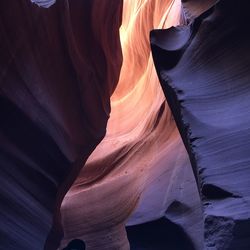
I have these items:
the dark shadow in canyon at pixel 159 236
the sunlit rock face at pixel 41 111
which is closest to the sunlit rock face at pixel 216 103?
the sunlit rock face at pixel 41 111

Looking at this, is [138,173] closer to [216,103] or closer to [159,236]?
[159,236]

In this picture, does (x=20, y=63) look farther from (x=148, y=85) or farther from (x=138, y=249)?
(x=148, y=85)

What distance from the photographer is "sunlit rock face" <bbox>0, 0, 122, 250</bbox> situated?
372 cm

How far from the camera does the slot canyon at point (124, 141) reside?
275cm

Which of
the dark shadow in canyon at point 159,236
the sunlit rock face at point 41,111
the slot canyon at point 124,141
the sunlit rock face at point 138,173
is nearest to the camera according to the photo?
the slot canyon at point 124,141

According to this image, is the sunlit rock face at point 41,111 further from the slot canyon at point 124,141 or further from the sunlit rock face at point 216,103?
the sunlit rock face at point 216,103

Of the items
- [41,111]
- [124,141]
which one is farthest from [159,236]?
[124,141]

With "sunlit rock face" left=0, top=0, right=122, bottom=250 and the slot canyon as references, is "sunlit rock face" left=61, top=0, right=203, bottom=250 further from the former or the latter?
Answer: "sunlit rock face" left=0, top=0, right=122, bottom=250

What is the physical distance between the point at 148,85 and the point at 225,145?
5065mm

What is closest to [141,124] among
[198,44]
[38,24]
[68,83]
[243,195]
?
[68,83]

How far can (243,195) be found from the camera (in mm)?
2332

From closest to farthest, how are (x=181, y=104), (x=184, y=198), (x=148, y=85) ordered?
(x=181, y=104)
(x=184, y=198)
(x=148, y=85)

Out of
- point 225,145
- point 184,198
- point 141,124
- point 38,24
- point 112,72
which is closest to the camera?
point 225,145

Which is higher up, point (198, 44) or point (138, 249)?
point (198, 44)
